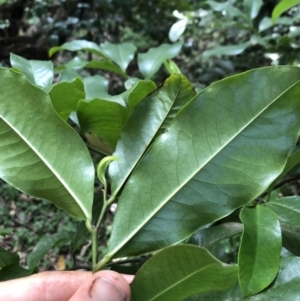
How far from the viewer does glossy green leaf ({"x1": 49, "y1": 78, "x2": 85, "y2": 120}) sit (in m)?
0.52

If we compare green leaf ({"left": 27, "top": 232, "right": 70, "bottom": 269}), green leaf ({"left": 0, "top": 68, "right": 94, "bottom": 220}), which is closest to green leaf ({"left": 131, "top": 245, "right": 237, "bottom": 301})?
green leaf ({"left": 0, "top": 68, "right": 94, "bottom": 220})

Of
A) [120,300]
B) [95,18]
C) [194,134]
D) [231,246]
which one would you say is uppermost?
[194,134]

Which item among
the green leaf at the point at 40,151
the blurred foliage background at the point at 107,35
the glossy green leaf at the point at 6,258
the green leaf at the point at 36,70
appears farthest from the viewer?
the blurred foliage background at the point at 107,35

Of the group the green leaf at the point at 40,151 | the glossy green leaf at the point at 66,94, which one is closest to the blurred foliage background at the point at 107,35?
the glossy green leaf at the point at 66,94

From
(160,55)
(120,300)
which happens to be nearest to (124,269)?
(120,300)

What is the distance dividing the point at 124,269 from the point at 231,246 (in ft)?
3.66

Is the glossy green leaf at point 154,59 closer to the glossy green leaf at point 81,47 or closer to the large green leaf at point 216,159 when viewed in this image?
the glossy green leaf at point 81,47

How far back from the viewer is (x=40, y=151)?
429 mm

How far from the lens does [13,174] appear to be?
426mm

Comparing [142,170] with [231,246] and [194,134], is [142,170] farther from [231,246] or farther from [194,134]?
[231,246]

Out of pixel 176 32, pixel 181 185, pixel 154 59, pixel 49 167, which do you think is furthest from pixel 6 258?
pixel 176 32

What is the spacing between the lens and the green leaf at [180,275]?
1.01 ft

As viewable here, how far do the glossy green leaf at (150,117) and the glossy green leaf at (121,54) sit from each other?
1.41 feet

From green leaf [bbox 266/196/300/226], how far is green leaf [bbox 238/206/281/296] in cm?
3
